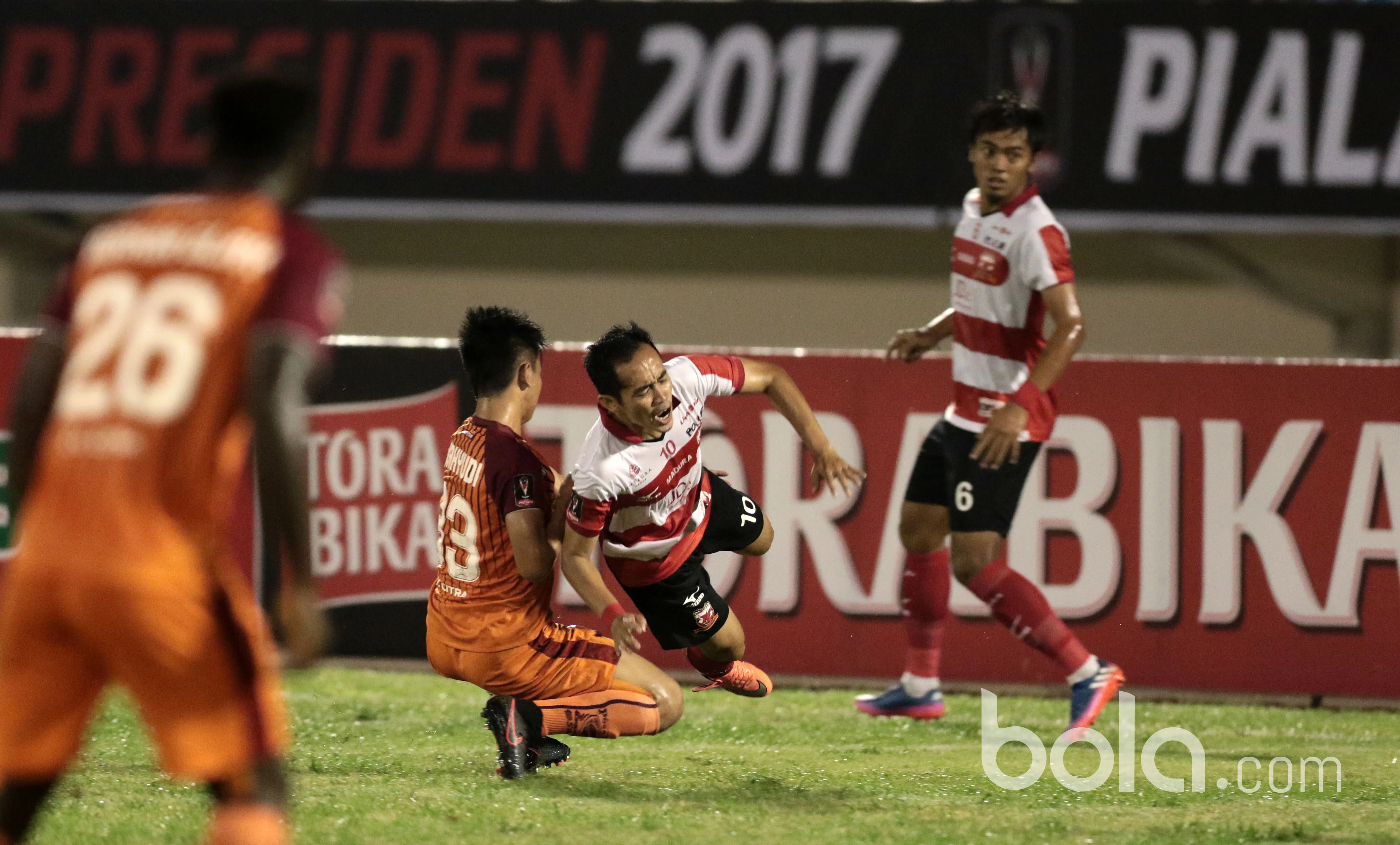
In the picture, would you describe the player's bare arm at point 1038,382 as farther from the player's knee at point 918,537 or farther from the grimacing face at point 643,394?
the grimacing face at point 643,394

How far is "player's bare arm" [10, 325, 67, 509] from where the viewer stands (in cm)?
296

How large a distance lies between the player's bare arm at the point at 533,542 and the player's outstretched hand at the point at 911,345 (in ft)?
6.18

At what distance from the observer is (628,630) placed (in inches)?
182

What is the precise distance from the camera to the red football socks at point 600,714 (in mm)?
5168

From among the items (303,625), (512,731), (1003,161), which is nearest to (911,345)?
(1003,161)

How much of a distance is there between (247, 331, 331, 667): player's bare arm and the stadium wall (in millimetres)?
4716

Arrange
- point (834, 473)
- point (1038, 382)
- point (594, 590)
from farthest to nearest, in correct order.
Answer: point (1038, 382) < point (834, 473) < point (594, 590)

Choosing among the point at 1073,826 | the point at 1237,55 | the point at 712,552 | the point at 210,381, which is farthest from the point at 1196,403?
the point at 210,381

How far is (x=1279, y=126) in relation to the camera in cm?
1035

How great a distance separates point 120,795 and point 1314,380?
4.92 metres

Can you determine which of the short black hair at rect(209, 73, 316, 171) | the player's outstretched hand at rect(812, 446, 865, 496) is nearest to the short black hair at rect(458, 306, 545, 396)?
the player's outstretched hand at rect(812, 446, 865, 496)

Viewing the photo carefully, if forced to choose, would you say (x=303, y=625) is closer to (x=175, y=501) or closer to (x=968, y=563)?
(x=175, y=501)

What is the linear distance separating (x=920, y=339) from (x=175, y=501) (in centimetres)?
416

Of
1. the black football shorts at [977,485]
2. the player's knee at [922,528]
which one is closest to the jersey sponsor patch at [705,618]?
the black football shorts at [977,485]
